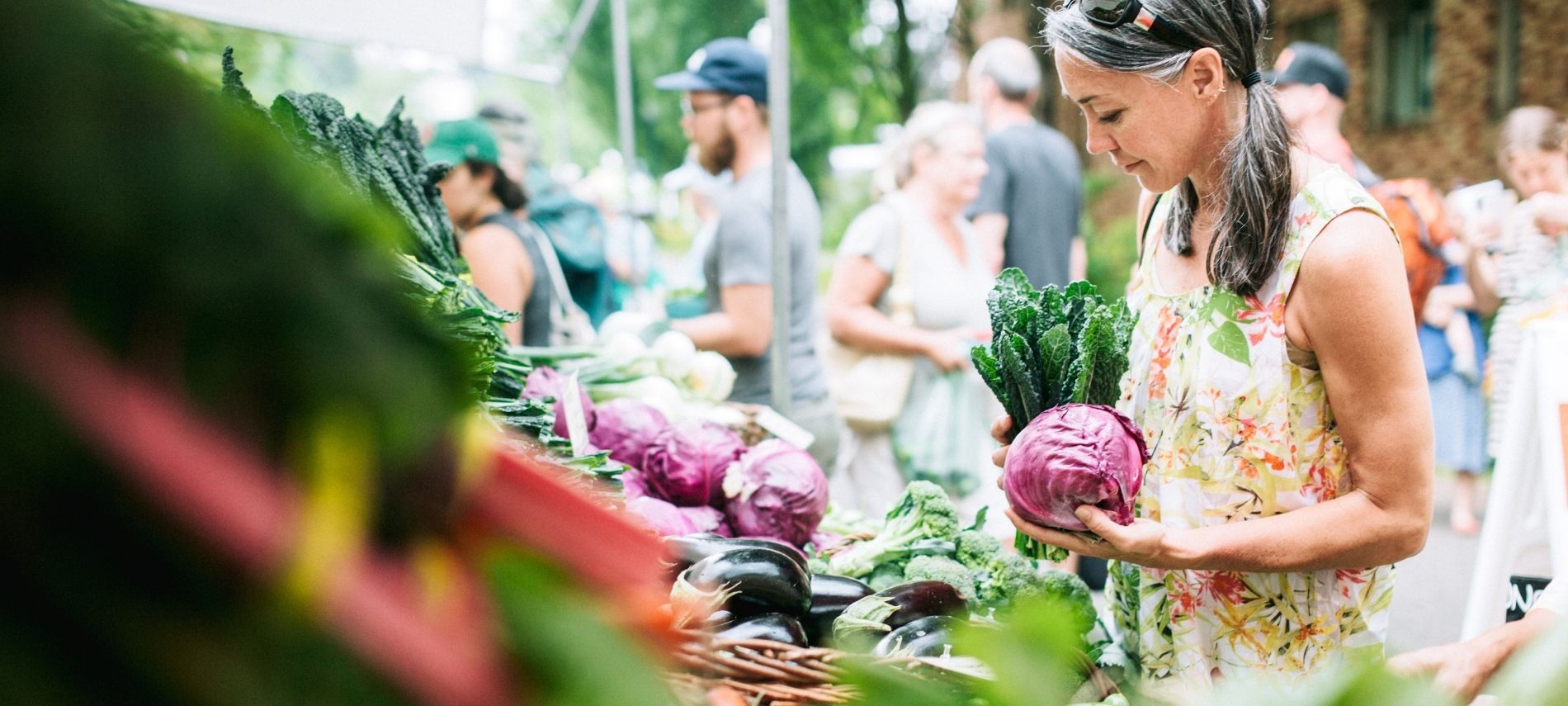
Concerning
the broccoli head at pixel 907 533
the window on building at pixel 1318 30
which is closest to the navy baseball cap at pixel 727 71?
the broccoli head at pixel 907 533

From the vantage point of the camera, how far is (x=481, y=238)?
3.34m

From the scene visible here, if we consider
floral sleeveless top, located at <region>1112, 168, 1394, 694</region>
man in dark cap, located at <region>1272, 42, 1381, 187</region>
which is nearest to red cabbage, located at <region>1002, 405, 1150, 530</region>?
floral sleeveless top, located at <region>1112, 168, 1394, 694</region>

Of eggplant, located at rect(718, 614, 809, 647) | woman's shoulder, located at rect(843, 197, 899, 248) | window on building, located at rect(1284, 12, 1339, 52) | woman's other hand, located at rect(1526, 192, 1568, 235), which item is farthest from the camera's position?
window on building, located at rect(1284, 12, 1339, 52)

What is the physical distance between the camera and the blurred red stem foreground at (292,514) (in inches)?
10.9

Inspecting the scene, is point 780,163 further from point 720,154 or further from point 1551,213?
point 1551,213

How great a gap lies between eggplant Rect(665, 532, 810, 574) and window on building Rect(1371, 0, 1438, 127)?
11.7m

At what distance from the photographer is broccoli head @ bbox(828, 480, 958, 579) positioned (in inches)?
81.5

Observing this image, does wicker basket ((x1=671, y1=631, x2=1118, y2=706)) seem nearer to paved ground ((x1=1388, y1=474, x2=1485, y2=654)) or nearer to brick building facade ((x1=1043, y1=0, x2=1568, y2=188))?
paved ground ((x1=1388, y1=474, x2=1485, y2=654))

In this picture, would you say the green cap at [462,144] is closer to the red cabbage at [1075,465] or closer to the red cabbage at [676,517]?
the red cabbage at [676,517]

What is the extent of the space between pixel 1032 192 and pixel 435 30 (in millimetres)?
2308

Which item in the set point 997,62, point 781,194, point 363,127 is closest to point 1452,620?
point 997,62

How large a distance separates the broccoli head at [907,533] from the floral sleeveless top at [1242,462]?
42 cm

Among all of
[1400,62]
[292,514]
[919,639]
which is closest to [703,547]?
[919,639]

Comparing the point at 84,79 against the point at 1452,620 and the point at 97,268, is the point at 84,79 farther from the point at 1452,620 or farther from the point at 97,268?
the point at 1452,620
